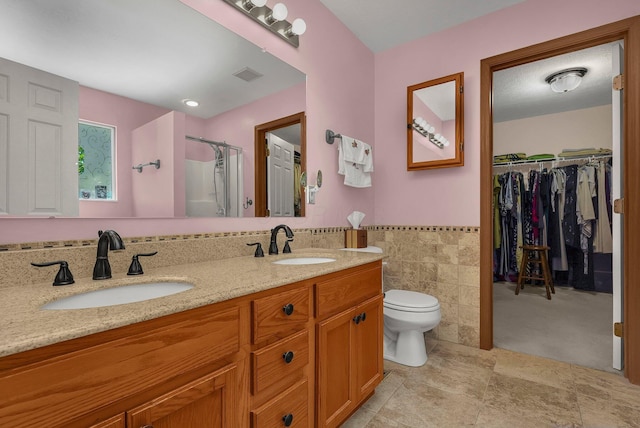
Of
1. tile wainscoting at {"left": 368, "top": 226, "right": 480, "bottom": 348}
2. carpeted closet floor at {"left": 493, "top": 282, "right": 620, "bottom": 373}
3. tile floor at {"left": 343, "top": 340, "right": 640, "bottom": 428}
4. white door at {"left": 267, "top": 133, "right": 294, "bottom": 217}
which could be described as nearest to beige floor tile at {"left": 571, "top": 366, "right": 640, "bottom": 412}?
tile floor at {"left": 343, "top": 340, "right": 640, "bottom": 428}

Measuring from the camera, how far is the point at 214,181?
1.51 metres

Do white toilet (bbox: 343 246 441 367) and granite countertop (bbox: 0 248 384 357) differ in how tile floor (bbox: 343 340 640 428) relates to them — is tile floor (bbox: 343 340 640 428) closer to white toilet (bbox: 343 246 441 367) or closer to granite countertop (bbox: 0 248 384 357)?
white toilet (bbox: 343 246 441 367)

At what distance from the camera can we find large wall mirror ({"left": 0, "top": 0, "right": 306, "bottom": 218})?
104 cm

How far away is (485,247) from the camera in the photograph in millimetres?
2260

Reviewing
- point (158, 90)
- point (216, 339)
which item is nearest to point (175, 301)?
point (216, 339)

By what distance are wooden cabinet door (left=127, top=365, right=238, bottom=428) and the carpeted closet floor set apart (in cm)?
225

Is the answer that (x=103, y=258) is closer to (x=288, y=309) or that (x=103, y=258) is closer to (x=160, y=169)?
(x=160, y=169)

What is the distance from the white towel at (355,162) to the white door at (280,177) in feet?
1.66

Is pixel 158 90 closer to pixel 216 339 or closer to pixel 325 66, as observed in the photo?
pixel 216 339

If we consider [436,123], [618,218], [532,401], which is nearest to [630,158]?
[618,218]

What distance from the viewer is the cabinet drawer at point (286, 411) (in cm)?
97

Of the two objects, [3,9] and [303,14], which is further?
[303,14]

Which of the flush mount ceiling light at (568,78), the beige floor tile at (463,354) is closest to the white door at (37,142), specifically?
the beige floor tile at (463,354)

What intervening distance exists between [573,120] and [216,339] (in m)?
5.33
